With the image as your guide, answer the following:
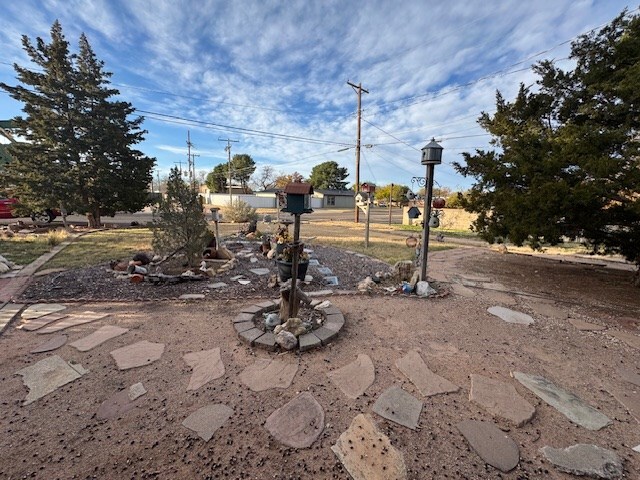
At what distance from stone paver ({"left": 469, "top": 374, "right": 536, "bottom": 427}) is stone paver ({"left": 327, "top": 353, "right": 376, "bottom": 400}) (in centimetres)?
74

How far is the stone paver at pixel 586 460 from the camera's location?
142 cm

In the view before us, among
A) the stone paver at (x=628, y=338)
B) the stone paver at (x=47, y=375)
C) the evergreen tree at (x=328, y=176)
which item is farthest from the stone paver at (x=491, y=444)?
the evergreen tree at (x=328, y=176)

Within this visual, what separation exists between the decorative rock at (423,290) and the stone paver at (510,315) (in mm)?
751

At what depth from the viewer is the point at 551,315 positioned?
3.47 meters

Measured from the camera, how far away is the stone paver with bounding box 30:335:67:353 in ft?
8.14

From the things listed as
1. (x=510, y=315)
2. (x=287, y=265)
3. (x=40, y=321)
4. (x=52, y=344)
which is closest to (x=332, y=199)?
(x=287, y=265)

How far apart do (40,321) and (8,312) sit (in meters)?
0.60

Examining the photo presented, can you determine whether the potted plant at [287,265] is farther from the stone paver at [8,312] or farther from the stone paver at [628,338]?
the stone paver at [628,338]

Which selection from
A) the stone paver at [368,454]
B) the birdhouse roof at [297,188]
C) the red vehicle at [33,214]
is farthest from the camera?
the red vehicle at [33,214]

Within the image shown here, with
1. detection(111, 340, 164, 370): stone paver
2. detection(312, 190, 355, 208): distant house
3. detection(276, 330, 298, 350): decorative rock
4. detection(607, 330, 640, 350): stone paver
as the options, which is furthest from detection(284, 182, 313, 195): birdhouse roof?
detection(312, 190, 355, 208): distant house

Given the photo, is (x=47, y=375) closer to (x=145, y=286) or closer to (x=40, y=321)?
(x=40, y=321)

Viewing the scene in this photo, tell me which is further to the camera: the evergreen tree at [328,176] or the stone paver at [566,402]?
the evergreen tree at [328,176]

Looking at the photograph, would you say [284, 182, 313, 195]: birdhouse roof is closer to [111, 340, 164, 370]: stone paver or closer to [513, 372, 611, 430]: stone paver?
[111, 340, 164, 370]: stone paver

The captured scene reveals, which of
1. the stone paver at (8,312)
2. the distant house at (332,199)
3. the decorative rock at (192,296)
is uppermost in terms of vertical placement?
the distant house at (332,199)
